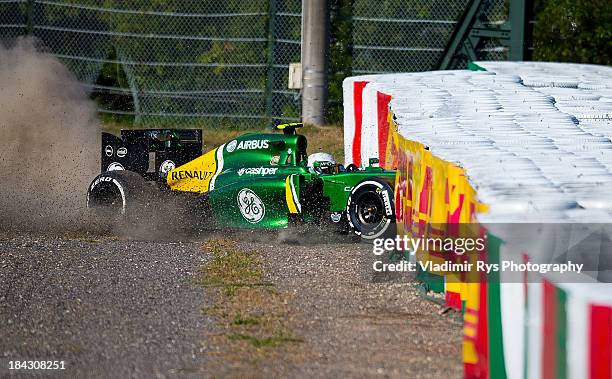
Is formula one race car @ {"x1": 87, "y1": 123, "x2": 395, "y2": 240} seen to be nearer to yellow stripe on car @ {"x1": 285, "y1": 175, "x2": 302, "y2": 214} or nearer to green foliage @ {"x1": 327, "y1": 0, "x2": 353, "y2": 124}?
yellow stripe on car @ {"x1": 285, "y1": 175, "x2": 302, "y2": 214}

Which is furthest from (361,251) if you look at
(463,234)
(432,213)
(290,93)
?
(290,93)

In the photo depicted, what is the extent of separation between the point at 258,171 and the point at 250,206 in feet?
1.39

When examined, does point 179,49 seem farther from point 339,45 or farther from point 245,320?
point 245,320

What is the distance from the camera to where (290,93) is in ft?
64.6

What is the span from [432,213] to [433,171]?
0.95ft

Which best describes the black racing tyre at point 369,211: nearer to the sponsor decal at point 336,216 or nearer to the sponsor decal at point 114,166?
the sponsor decal at point 336,216

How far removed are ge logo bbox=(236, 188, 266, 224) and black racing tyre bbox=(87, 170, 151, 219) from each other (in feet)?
4.09

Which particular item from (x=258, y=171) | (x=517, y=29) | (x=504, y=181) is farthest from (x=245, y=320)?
(x=517, y=29)

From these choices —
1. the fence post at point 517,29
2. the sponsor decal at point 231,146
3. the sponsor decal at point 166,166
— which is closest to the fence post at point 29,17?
the fence post at point 517,29

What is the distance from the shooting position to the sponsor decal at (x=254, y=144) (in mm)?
11380

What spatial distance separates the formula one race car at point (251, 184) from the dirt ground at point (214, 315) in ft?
1.40

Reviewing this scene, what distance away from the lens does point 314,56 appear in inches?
747

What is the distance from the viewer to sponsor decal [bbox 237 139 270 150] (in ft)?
37.3

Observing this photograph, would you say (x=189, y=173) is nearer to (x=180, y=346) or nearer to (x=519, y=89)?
(x=519, y=89)
